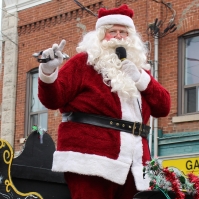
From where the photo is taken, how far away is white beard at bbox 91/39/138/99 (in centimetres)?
434

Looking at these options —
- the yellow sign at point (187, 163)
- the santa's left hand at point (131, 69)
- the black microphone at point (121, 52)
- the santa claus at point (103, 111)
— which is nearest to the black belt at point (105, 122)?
the santa claus at point (103, 111)

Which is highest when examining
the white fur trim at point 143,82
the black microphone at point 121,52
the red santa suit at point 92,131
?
the black microphone at point 121,52

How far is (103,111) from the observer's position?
14.1ft

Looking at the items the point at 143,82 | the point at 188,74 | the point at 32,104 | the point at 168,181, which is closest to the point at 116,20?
the point at 143,82

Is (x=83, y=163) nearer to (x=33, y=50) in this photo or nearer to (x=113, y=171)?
(x=113, y=171)

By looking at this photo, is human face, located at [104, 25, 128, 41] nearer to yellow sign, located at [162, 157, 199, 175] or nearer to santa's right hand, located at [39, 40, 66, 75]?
santa's right hand, located at [39, 40, 66, 75]

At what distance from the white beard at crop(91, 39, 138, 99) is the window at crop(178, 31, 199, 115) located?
290 inches

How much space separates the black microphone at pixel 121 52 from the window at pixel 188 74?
733 cm

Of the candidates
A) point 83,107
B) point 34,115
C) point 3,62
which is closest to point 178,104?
point 34,115

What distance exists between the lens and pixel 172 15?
39.4ft

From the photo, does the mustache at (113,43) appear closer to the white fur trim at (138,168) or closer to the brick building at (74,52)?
the white fur trim at (138,168)

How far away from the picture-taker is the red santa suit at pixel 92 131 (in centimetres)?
417

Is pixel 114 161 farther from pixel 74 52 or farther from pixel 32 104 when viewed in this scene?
pixel 32 104

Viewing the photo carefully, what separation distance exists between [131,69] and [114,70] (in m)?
0.12
